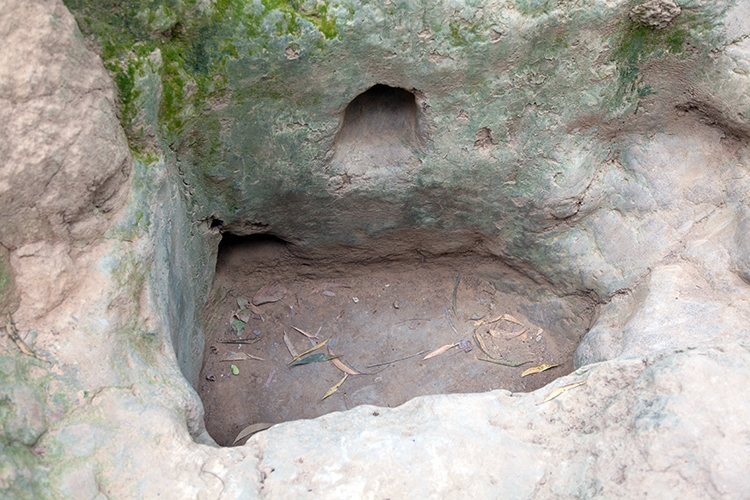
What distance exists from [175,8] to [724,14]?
5.47 ft

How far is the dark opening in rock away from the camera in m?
2.40

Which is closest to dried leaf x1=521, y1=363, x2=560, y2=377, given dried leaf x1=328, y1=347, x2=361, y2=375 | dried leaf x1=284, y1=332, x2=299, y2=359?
dried leaf x1=328, y1=347, x2=361, y2=375

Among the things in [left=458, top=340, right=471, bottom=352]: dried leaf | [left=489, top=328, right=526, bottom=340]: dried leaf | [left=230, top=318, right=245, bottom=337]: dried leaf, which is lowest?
[left=230, top=318, right=245, bottom=337]: dried leaf

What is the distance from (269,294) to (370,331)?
0.48m

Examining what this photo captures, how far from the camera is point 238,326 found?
2869 millimetres

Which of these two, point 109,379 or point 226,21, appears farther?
point 226,21

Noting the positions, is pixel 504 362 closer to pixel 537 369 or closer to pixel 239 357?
pixel 537 369

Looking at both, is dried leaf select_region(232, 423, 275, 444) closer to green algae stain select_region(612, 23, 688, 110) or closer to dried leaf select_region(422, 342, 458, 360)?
dried leaf select_region(422, 342, 458, 360)

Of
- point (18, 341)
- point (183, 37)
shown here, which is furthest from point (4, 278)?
point (183, 37)

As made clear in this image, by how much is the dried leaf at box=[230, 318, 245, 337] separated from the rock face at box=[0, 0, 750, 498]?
0.30 m

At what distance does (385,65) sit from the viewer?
82.7 inches

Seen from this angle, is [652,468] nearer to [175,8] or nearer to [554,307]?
[554,307]

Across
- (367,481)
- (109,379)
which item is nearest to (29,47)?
(109,379)

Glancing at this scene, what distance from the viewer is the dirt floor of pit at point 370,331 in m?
2.67
